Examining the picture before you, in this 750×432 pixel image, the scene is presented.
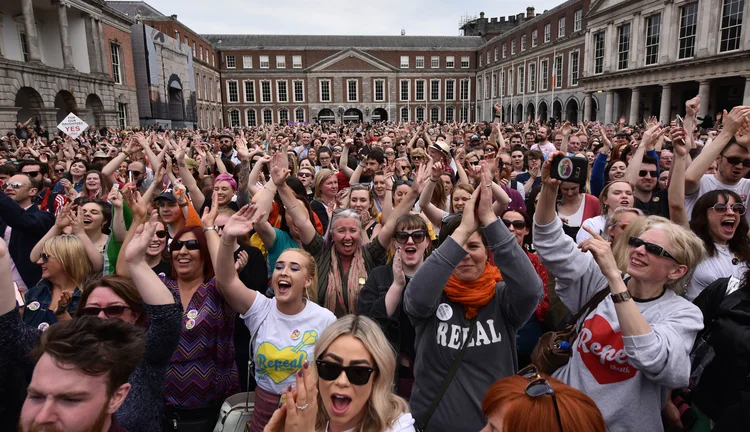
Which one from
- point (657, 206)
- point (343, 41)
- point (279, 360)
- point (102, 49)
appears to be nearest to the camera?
point (279, 360)

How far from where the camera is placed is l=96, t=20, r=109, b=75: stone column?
1096 inches

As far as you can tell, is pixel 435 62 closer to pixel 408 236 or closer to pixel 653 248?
pixel 408 236

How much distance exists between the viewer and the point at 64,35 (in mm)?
24594

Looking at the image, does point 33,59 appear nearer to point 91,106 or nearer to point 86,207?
point 91,106

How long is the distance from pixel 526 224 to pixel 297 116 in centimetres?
6038

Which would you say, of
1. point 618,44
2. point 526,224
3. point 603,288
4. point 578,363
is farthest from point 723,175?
point 618,44

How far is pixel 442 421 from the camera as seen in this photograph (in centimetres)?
225

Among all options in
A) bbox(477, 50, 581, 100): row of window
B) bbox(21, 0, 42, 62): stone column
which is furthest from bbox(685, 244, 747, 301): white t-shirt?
bbox(477, 50, 581, 100): row of window

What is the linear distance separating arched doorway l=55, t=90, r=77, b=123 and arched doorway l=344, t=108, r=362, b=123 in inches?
1514

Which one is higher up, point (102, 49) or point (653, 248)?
point (102, 49)

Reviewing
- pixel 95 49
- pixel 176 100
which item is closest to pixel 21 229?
pixel 95 49

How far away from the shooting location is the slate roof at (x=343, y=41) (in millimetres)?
61375

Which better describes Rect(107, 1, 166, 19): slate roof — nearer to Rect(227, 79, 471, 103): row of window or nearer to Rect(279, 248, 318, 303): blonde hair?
Rect(227, 79, 471, 103): row of window

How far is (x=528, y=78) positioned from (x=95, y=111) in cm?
3869
